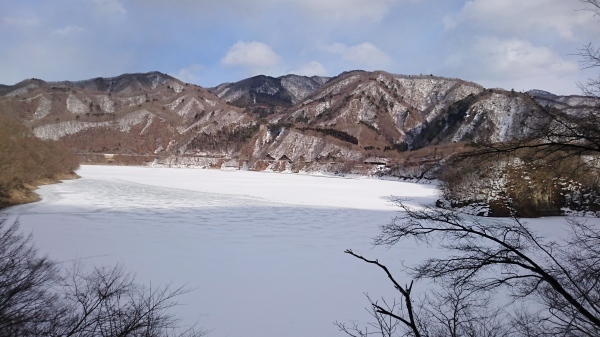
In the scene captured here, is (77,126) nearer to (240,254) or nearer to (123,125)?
(123,125)

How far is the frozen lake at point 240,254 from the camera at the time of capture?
877 centimetres

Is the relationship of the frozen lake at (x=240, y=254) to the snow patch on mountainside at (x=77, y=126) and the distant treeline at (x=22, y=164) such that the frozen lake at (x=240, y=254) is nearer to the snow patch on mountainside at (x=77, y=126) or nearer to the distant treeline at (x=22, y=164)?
the distant treeline at (x=22, y=164)

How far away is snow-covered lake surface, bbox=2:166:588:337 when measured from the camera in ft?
28.8

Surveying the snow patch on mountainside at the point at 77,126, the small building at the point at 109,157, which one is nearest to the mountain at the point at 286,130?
the snow patch on mountainside at the point at 77,126

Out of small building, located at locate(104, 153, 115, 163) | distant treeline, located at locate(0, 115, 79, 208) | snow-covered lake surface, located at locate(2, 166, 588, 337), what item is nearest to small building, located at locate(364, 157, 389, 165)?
distant treeline, located at locate(0, 115, 79, 208)

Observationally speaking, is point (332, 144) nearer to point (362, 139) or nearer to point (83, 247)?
point (362, 139)

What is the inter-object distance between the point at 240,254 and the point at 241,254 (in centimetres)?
4

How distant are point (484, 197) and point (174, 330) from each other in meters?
26.1

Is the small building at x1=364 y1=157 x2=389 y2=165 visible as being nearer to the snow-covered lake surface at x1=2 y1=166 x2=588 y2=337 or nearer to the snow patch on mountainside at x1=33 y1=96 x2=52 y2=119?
the snow-covered lake surface at x1=2 y1=166 x2=588 y2=337

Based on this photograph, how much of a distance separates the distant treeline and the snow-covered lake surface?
2.61 m

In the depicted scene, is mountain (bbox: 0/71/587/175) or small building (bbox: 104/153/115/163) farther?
small building (bbox: 104/153/115/163)

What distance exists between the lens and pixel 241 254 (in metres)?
13.8

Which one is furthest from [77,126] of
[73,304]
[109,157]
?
[73,304]

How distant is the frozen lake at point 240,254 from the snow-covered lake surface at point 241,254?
3 cm
